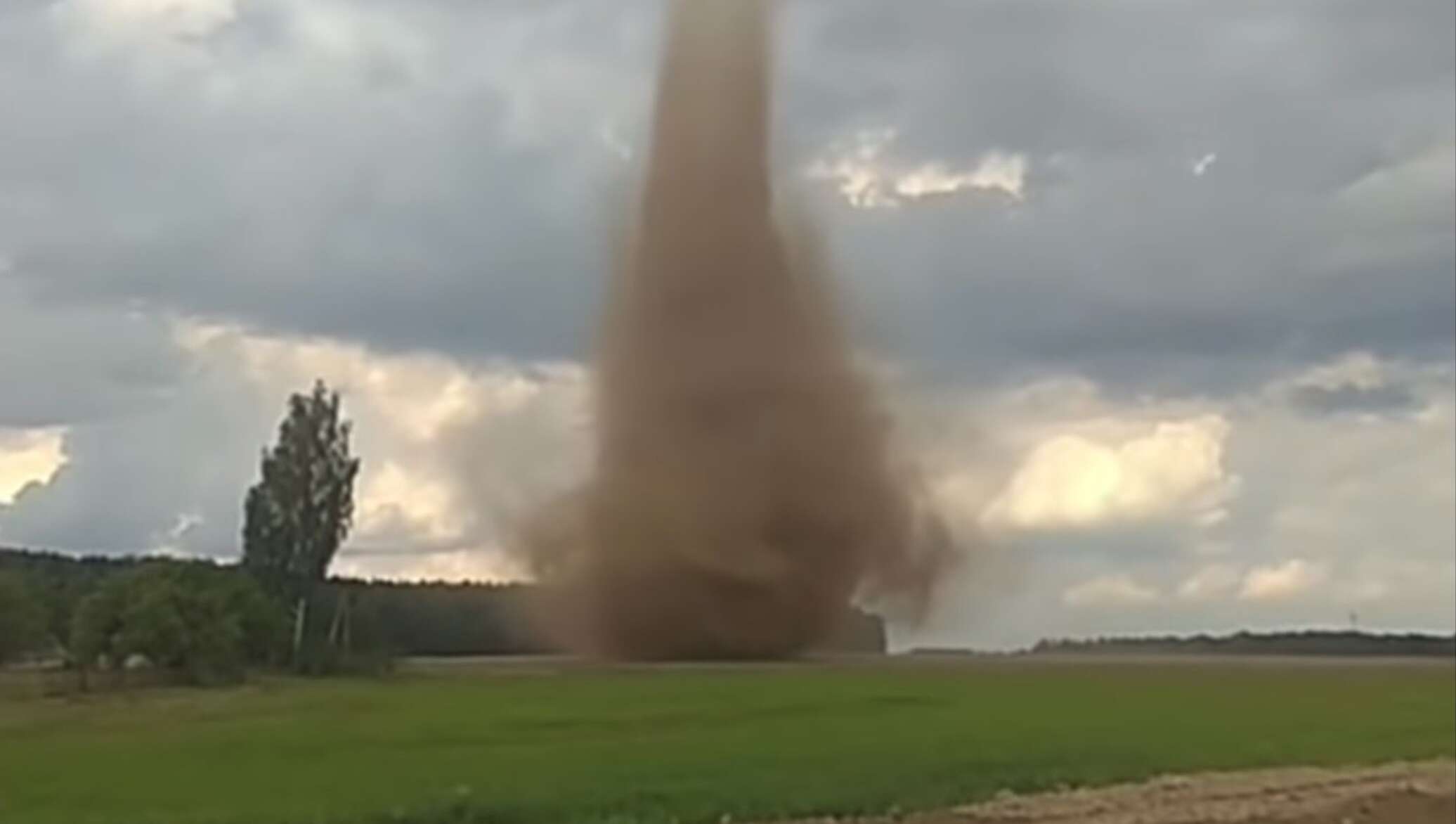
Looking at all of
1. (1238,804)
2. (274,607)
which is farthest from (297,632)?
(1238,804)

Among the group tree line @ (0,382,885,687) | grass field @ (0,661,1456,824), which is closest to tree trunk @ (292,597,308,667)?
tree line @ (0,382,885,687)

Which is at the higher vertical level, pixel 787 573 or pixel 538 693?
pixel 787 573

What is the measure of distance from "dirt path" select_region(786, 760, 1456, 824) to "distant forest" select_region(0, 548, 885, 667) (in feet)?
150

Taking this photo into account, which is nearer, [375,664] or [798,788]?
[798,788]

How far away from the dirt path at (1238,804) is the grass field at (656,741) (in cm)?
128

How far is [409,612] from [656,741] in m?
80.3

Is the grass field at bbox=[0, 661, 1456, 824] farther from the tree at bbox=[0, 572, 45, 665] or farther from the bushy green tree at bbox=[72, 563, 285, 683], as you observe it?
the tree at bbox=[0, 572, 45, 665]

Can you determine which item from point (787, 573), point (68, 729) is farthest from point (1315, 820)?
point (787, 573)

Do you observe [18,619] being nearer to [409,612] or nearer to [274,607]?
[274,607]

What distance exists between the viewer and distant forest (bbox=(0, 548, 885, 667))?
275 feet

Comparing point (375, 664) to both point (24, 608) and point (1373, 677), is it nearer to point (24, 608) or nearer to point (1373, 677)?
point (24, 608)

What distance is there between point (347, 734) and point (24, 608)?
3760 centimetres

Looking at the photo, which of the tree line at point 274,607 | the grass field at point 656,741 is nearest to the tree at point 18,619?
the tree line at point 274,607

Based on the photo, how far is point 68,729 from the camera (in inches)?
1940
